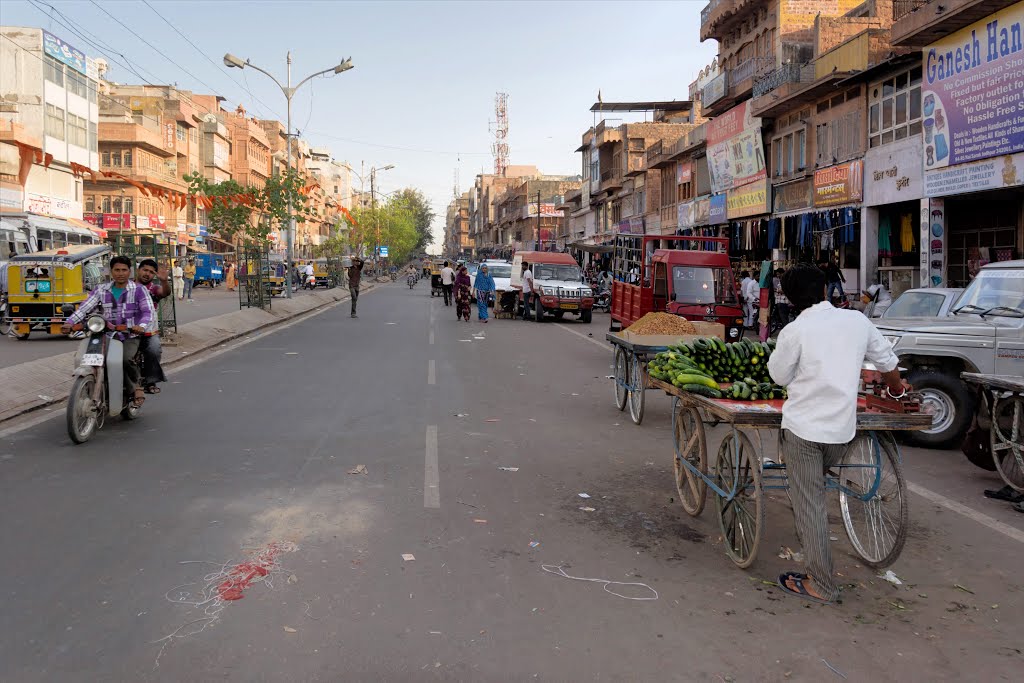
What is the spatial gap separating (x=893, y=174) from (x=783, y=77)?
319 inches

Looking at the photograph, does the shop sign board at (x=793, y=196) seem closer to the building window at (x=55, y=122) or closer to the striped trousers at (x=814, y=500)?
the striped trousers at (x=814, y=500)

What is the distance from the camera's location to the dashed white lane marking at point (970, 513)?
5.90 m

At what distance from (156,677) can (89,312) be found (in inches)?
253

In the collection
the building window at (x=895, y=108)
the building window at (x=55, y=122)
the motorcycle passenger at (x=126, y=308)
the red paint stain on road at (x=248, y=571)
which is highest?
the building window at (x=55, y=122)

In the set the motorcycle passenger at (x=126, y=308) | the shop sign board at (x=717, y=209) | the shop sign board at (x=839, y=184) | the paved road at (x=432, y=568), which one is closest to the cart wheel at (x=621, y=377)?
the paved road at (x=432, y=568)

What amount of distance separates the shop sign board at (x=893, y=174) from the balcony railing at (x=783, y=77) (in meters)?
5.30

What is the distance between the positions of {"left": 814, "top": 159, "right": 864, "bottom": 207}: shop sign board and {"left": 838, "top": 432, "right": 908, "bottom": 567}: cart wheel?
21.2 meters

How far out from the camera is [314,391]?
12125 millimetres

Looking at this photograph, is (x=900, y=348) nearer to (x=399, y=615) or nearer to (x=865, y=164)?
(x=399, y=615)

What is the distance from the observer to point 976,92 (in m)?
18.7

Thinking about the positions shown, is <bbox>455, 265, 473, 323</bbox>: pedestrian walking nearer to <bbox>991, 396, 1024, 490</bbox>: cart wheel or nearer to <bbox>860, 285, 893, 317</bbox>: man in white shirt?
<bbox>860, 285, 893, 317</bbox>: man in white shirt

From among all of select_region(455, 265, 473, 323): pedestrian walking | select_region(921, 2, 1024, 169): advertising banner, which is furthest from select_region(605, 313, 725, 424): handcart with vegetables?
select_region(455, 265, 473, 323): pedestrian walking

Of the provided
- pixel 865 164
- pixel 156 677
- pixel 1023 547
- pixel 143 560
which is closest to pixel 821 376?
pixel 1023 547

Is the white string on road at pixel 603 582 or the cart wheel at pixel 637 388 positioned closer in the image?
the white string on road at pixel 603 582
